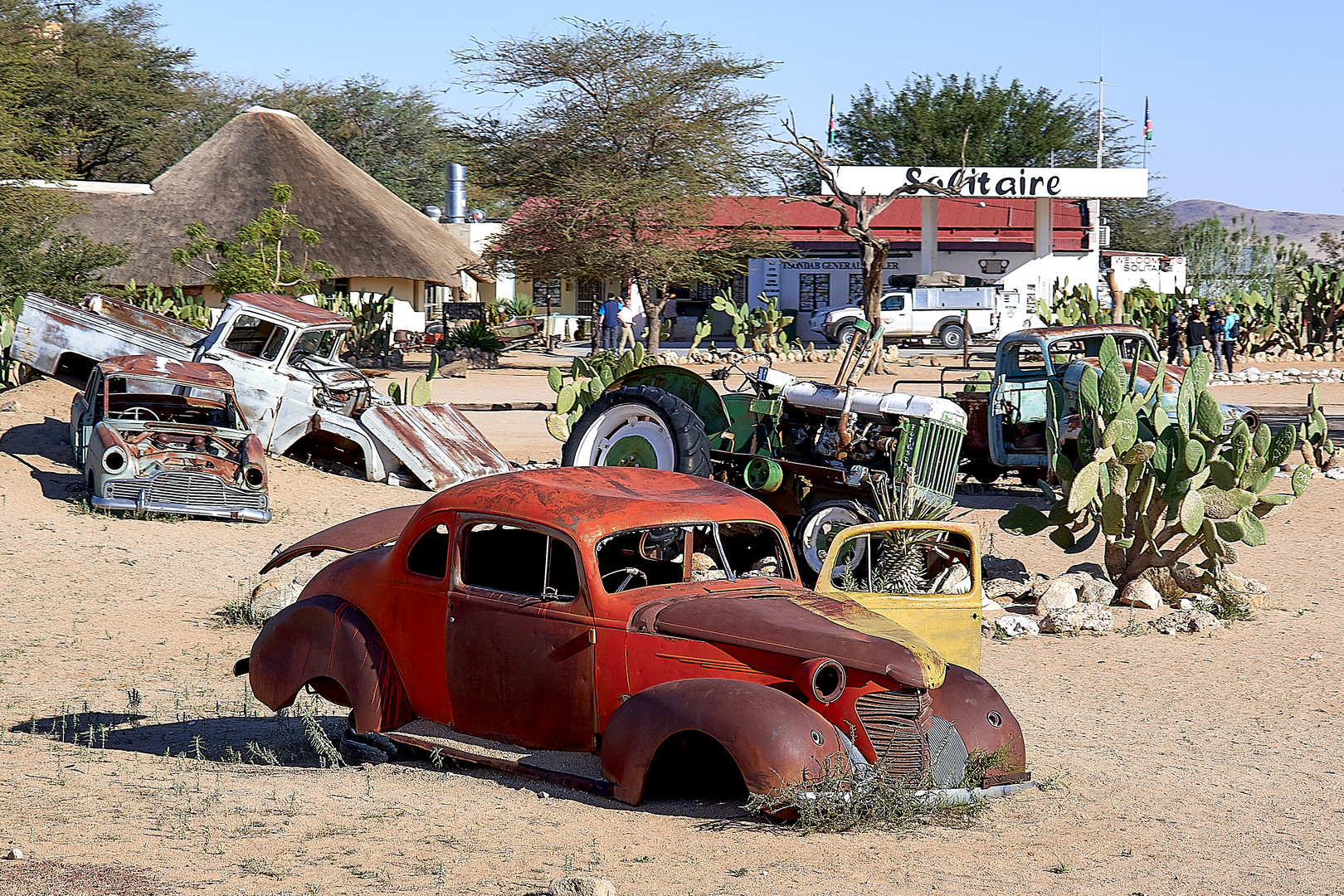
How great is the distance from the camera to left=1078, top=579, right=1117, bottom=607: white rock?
10164 mm

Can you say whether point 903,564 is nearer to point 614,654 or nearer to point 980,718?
point 980,718

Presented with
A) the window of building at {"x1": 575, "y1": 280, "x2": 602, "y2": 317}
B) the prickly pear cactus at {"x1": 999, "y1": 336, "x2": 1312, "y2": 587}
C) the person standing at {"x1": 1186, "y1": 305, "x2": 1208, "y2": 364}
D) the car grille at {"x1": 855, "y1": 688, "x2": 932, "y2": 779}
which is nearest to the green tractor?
the prickly pear cactus at {"x1": 999, "y1": 336, "x2": 1312, "y2": 587}

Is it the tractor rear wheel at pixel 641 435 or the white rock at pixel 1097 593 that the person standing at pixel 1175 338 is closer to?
the white rock at pixel 1097 593

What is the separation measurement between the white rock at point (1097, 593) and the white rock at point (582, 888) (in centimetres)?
692

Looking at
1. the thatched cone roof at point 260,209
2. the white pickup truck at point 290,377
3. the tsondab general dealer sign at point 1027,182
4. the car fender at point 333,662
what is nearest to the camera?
the car fender at point 333,662

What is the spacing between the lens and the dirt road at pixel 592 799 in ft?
14.6

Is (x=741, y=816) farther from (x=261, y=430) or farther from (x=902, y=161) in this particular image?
(x=902, y=161)

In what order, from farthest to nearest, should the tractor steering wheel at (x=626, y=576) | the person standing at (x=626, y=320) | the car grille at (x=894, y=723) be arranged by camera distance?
1. the person standing at (x=626, y=320)
2. the tractor steering wheel at (x=626, y=576)
3. the car grille at (x=894, y=723)

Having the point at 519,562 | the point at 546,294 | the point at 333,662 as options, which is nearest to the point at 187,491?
the point at 333,662

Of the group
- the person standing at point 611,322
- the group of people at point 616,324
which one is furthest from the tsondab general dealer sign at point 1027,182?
the person standing at point 611,322

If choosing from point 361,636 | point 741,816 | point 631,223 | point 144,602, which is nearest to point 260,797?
point 361,636

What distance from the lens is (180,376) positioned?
14.1 m

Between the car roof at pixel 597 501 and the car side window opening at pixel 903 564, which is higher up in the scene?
the car roof at pixel 597 501

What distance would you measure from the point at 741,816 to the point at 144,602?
6.62 meters
